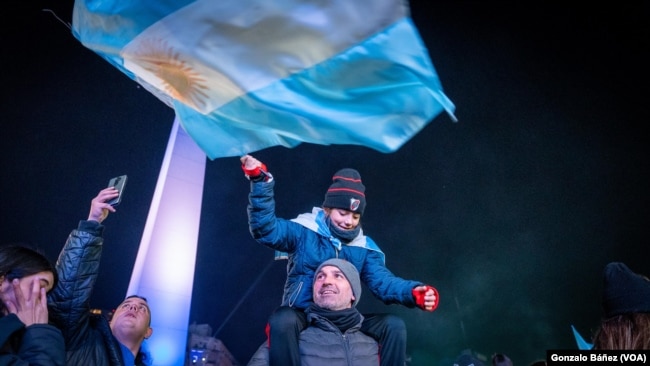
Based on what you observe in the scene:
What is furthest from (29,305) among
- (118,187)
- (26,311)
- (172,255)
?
(172,255)

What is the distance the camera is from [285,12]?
14.2 ft

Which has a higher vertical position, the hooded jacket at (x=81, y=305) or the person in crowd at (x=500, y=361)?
the hooded jacket at (x=81, y=305)

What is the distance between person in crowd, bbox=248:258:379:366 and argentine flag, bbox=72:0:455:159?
1.26m

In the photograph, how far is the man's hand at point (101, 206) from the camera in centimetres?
391

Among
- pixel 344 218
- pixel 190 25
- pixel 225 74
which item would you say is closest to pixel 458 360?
pixel 344 218

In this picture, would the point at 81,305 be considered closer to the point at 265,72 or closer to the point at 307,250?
the point at 307,250

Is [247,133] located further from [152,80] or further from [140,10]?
[140,10]

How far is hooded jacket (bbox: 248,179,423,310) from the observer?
4289 mm

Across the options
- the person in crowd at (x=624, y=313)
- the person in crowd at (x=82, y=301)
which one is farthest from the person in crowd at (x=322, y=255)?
the person in crowd at (x=624, y=313)

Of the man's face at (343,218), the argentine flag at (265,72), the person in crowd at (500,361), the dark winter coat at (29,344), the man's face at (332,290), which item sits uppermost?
the argentine flag at (265,72)

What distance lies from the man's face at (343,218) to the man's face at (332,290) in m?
0.64

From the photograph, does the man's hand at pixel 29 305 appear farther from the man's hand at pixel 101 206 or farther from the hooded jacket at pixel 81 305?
the man's hand at pixel 101 206

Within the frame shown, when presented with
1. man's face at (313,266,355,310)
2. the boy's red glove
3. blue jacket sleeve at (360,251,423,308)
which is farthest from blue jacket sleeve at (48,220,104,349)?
the boy's red glove

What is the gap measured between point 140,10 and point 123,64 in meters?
0.53
